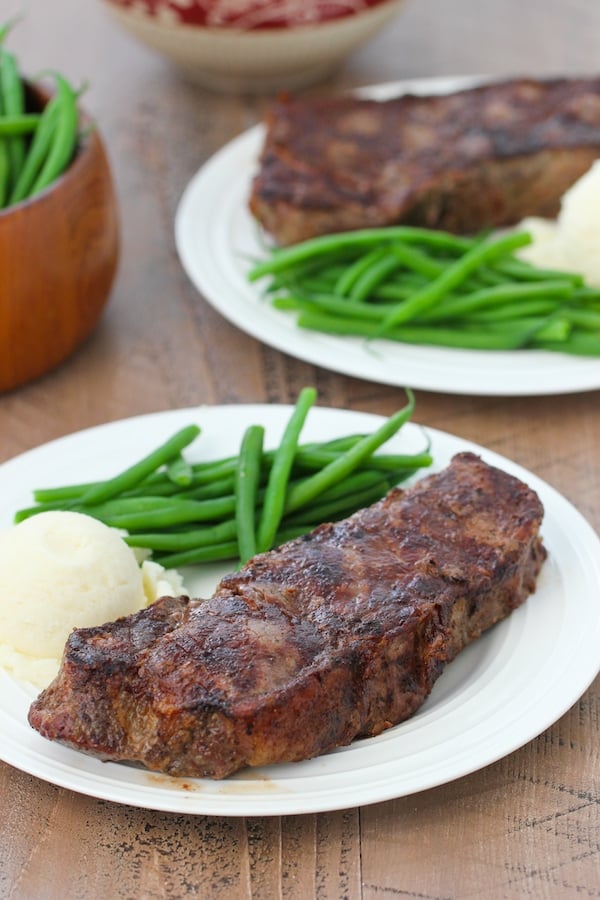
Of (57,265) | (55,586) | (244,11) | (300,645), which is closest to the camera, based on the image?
(300,645)

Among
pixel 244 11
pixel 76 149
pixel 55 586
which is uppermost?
pixel 76 149

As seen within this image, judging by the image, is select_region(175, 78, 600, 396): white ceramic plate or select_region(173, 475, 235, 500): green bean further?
select_region(175, 78, 600, 396): white ceramic plate

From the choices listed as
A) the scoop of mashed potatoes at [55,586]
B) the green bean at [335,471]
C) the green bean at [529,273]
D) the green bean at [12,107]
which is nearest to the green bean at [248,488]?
the green bean at [335,471]

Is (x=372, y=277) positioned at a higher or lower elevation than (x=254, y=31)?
lower

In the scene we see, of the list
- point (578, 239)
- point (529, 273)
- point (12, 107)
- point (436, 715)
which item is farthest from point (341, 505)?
point (12, 107)

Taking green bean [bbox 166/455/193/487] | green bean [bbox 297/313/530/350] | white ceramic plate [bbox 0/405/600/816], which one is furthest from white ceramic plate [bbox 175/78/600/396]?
green bean [bbox 166/455/193/487]

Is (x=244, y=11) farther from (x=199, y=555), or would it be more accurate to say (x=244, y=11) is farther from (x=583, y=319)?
(x=199, y=555)

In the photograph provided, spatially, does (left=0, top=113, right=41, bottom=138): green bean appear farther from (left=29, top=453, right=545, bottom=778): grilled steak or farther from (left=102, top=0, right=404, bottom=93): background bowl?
(left=29, top=453, right=545, bottom=778): grilled steak
